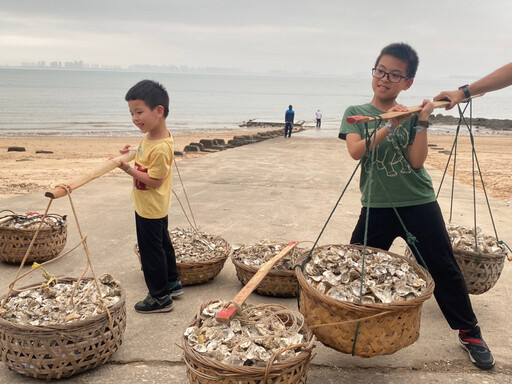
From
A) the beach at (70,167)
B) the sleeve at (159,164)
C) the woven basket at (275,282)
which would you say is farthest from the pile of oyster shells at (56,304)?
the beach at (70,167)

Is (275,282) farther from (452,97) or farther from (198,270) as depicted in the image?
(452,97)

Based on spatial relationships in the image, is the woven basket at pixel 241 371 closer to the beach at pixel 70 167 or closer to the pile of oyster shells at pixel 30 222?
the pile of oyster shells at pixel 30 222

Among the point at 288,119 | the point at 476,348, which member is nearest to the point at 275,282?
the point at 476,348

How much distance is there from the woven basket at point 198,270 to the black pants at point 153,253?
1.33 ft

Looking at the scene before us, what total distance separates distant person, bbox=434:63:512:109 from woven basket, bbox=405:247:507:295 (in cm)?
128

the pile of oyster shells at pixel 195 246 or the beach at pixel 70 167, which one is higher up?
the pile of oyster shells at pixel 195 246

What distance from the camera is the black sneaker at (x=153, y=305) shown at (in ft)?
11.8

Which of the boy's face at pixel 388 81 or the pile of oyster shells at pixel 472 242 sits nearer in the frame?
the boy's face at pixel 388 81

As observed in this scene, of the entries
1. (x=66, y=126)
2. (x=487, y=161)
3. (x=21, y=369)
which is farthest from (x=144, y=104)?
(x=66, y=126)

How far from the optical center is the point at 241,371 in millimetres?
2076

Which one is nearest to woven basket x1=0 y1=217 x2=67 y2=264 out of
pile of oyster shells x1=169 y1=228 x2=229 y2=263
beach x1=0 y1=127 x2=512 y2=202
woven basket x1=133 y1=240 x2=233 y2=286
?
woven basket x1=133 y1=240 x2=233 y2=286

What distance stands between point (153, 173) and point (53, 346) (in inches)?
52.9

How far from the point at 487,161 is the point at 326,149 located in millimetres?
6040

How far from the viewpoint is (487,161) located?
655 inches
